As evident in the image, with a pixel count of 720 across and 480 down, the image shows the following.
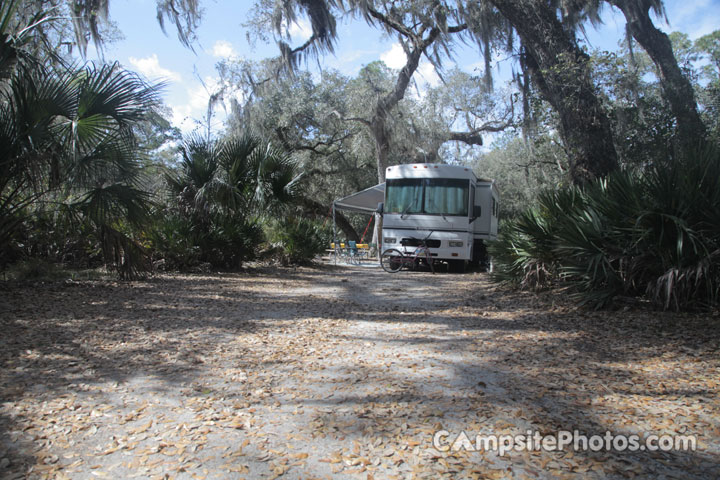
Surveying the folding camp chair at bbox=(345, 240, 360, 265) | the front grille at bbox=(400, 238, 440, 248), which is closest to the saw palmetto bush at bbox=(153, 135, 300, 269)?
the front grille at bbox=(400, 238, 440, 248)

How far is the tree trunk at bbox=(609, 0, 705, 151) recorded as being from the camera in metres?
12.9

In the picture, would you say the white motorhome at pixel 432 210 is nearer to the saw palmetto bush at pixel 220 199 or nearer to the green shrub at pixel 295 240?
the green shrub at pixel 295 240

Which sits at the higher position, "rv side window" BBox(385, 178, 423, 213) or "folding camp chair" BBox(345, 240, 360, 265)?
"rv side window" BBox(385, 178, 423, 213)

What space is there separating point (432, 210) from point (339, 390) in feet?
32.3

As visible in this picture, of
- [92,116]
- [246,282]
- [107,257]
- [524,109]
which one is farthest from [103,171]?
[524,109]

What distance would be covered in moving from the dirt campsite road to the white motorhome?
6307 millimetres

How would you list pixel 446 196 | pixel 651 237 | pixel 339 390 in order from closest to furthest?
pixel 339 390 < pixel 651 237 < pixel 446 196

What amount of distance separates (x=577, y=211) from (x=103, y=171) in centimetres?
695

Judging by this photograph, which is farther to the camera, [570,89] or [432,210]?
[432,210]

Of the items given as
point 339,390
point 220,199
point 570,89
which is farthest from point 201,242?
point 339,390

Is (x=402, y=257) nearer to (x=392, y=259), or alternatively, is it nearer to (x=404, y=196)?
(x=392, y=259)

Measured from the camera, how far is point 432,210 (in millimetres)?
12891

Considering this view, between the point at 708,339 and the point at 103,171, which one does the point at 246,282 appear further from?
the point at 708,339

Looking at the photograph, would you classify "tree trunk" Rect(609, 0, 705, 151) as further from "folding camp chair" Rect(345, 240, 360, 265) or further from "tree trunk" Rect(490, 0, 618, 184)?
"folding camp chair" Rect(345, 240, 360, 265)
